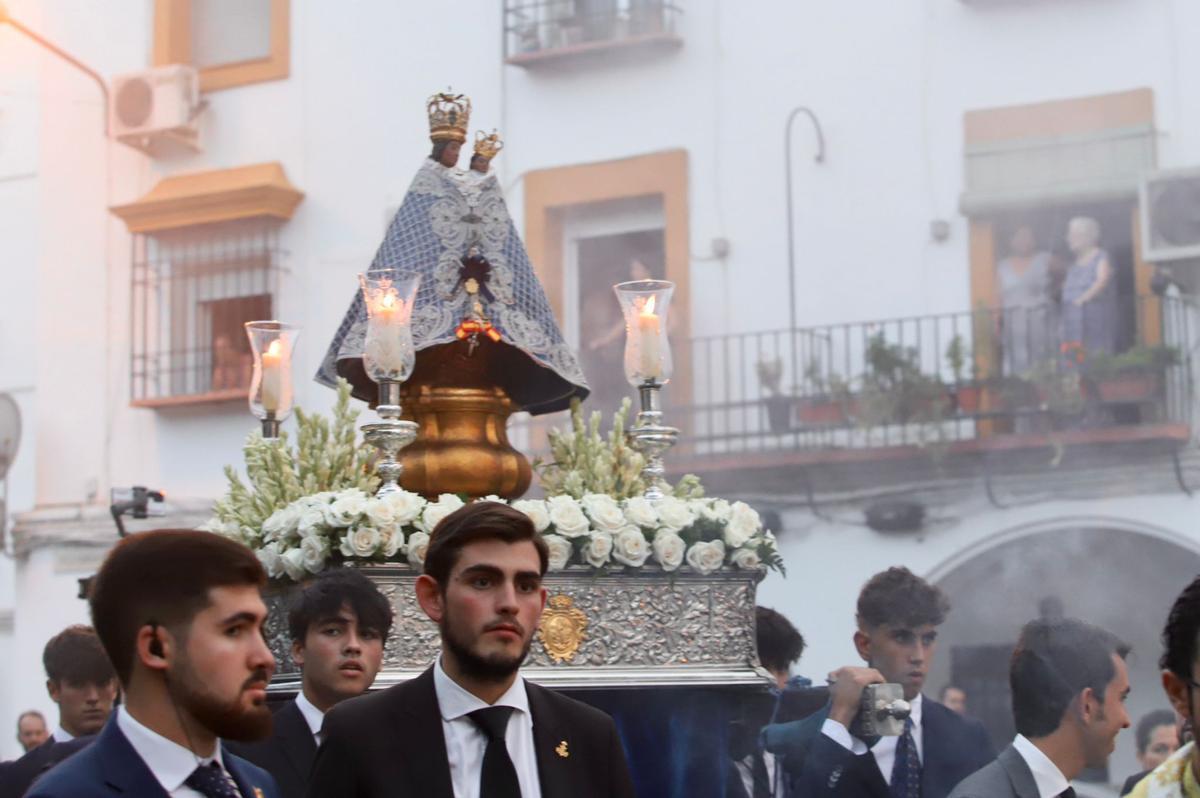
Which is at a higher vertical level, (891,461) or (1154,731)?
(891,461)

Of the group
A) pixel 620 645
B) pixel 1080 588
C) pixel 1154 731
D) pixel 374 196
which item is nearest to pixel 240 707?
pixel 620 645

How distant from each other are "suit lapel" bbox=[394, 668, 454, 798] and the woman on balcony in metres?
7.13

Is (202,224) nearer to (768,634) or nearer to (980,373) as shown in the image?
(980,373)

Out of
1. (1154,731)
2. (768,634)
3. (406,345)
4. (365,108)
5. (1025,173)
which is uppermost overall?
(365,108)

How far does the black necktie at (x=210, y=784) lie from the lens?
2516 millimetres

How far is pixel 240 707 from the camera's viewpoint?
251 cm

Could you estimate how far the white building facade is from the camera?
32.0ft

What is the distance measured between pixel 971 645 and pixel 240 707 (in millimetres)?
7651

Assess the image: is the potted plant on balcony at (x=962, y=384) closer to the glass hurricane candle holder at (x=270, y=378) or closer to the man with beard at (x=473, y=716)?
the glass hurricane candle holder at (x=270, y=378)

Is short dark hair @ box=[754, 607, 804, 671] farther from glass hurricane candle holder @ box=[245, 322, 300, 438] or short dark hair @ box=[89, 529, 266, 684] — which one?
short dark hair @ box=[89, 529, 266, 684]

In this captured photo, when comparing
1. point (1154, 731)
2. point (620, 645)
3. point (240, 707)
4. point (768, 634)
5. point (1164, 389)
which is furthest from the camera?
point (1164, 389)

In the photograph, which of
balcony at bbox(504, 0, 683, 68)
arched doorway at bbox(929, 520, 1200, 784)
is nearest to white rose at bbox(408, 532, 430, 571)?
arched doorway at bbox(929, 520, 1200, 784)

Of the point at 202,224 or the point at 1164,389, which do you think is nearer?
the point at 1164,389

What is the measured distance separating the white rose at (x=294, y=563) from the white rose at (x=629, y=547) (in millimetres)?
712
